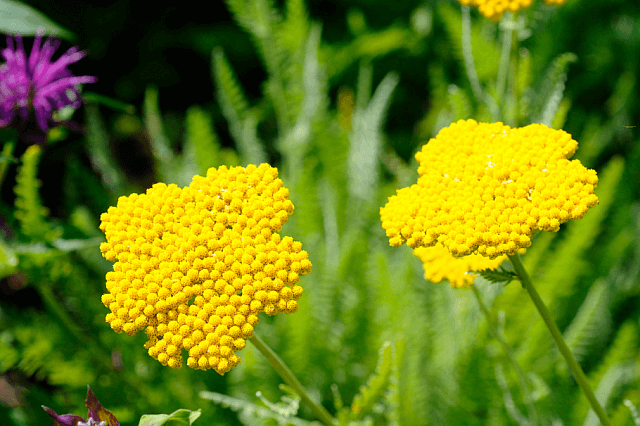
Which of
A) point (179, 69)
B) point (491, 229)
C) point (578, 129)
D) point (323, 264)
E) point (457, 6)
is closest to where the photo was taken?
point (491, 229)

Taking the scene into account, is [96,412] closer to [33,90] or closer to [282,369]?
[282,369]

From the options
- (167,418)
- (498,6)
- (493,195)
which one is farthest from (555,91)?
(167,418)

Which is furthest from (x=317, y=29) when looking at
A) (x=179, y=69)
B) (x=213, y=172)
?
(x=213, y=172)

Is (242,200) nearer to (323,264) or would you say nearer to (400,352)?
(400,352)

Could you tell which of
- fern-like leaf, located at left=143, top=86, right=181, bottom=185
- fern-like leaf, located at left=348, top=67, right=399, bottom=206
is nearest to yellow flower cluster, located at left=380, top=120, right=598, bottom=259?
fern-like leaf, located at left=348, top=67, right=399, bottom=206

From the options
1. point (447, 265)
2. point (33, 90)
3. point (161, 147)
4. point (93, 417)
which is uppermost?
point (161, 147)

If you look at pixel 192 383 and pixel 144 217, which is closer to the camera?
pixel 144 217

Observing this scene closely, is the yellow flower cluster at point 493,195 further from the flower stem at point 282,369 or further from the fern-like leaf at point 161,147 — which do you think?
the fern-like leaf at point 161,147
